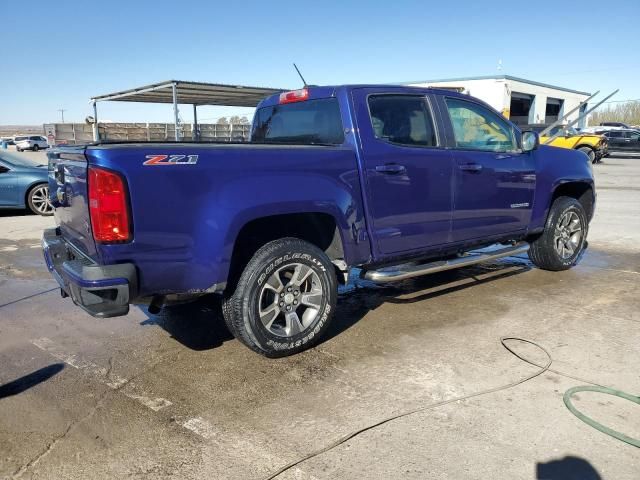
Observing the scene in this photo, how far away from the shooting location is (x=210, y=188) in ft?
10.6

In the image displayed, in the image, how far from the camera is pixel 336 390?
331 centimetres

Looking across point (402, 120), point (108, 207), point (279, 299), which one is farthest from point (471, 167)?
point (108, 207)

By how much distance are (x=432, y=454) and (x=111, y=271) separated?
2038mm

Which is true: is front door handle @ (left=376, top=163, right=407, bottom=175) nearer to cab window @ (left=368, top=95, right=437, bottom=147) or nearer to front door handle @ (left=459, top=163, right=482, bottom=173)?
cab window @ (left=368, top=95, right=437, bottom=147)

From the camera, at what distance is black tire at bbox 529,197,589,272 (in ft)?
19.3

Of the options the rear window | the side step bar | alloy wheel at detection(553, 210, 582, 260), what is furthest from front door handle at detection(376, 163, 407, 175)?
alloy wheel at detection(553, 210, 582, 260)

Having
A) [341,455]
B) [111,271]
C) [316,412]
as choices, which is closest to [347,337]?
[316,412]

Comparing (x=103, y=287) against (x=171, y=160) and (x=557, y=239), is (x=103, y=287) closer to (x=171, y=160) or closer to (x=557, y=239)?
(x=171, y=160)

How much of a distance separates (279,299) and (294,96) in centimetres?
200

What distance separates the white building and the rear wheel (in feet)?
69.0

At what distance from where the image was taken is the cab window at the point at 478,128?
481 centimetres

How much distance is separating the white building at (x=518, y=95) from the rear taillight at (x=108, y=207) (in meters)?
25.7

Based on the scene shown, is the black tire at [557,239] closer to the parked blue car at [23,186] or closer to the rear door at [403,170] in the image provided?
the rear door at [403,170]

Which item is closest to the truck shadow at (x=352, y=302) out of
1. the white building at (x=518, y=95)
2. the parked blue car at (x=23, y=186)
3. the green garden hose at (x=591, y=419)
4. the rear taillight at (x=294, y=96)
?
the green garden hose at (x=591, y=419)
